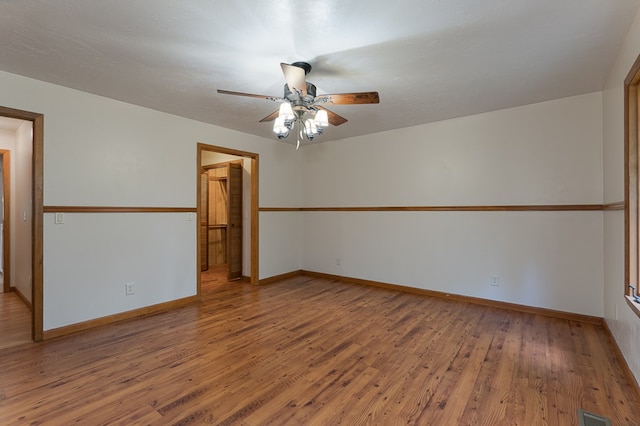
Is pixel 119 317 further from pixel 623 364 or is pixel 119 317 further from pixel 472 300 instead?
pixel 623 364

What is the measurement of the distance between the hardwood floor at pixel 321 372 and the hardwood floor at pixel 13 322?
0.23m

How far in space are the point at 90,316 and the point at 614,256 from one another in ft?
15.6

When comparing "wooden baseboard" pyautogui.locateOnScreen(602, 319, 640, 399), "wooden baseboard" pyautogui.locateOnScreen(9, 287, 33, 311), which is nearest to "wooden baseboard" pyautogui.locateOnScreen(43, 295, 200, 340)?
"wooden baseboard" pyautogui.locateOnScreen(9, 287, 33, 311)

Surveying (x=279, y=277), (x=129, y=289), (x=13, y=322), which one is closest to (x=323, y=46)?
(x=129, y=289)

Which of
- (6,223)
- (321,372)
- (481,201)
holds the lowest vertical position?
(321,372)

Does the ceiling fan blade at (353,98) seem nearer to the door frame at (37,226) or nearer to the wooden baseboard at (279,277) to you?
the door frame at (37,226)

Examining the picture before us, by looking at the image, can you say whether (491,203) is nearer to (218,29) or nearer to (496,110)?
(496,110)

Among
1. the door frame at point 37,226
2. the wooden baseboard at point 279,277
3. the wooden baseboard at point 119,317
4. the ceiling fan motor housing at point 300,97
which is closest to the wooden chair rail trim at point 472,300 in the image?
the wooden baseboard at point 279,277

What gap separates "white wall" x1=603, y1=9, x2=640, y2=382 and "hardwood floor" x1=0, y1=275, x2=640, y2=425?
9.1 inches

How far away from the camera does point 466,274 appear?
376 centimetres

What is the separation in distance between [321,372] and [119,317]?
2318 millimetres

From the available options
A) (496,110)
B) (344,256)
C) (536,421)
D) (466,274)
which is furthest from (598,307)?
(344,256)

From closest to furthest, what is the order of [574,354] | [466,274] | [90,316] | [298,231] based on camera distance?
[574,354]
[90,316]
[466,274]
[298,231]

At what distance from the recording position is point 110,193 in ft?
10.2
